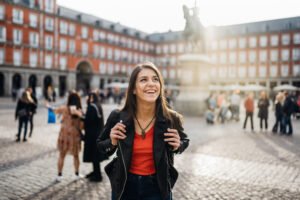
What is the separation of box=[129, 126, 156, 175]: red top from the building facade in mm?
36057

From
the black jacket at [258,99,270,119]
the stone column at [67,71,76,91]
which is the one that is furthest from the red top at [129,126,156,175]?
the stone column at [67,71,76,91]

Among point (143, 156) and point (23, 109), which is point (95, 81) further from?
point (143, 156)

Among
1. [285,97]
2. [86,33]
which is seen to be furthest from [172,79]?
[285,97]

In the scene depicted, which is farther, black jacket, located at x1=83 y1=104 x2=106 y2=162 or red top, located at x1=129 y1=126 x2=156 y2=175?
black jacket, located at x1=83 y1=104 x2=106 y2=162

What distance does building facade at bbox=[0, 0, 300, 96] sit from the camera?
41.4 metres

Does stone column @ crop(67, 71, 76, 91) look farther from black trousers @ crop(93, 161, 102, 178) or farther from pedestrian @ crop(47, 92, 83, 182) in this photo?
black trousers @ crop(93, 161, 102, 178)

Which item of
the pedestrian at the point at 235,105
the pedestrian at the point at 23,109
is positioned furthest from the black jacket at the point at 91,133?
the pedestrian at the point at 235,105

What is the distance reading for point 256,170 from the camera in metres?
6.14

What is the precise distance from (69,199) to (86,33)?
50.0 metres

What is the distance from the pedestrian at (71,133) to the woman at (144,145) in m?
3.18

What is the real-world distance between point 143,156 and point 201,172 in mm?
3978

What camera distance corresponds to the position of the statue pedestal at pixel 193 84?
17.9 m

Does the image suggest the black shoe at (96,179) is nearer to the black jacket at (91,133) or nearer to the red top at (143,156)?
the black jacket at (91,133)

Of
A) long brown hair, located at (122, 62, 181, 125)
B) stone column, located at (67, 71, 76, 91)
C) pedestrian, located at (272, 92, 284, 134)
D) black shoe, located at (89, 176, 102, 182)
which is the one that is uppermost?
stone column, located at (67, 71, 76, 91)
